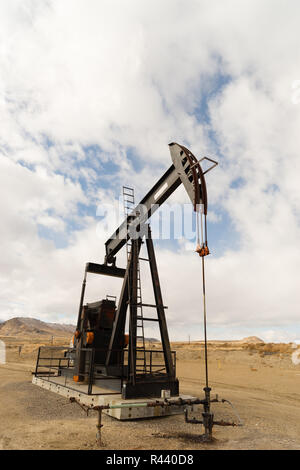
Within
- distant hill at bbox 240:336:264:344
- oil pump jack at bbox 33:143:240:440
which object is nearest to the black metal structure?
oil pump jack at bbox 33:143:240:440

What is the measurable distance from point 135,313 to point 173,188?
11.6 feet

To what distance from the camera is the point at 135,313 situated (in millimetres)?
8523

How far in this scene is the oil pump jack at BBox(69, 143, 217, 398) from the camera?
7699 mm

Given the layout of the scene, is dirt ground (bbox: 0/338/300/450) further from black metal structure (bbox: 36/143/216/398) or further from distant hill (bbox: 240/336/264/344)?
distant hill (bbox: 240/336/264/344)

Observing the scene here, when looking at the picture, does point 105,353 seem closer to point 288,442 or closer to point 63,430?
point 63,430

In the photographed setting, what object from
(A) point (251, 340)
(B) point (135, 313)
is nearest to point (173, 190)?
(B) point (135, 313)

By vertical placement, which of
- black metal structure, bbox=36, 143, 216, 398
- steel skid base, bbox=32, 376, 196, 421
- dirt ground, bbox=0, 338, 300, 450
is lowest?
dirt ground, bbox=0, 338, 300, 450

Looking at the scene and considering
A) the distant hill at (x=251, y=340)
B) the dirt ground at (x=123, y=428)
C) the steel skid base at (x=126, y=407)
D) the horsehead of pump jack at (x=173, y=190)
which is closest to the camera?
the dirt ground at (x=123, y=428)

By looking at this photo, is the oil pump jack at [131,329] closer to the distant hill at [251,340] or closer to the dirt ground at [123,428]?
the dirt ground at [123,428]

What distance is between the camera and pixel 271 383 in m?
16.4

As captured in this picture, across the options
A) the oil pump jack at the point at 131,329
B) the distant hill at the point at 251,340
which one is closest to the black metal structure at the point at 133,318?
the oil pump jack at the point at 131,329

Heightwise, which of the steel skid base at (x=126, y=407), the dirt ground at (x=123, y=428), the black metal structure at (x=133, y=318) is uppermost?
the black metal structure at (x=133, y=318)

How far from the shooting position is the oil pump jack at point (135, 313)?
7.70m
